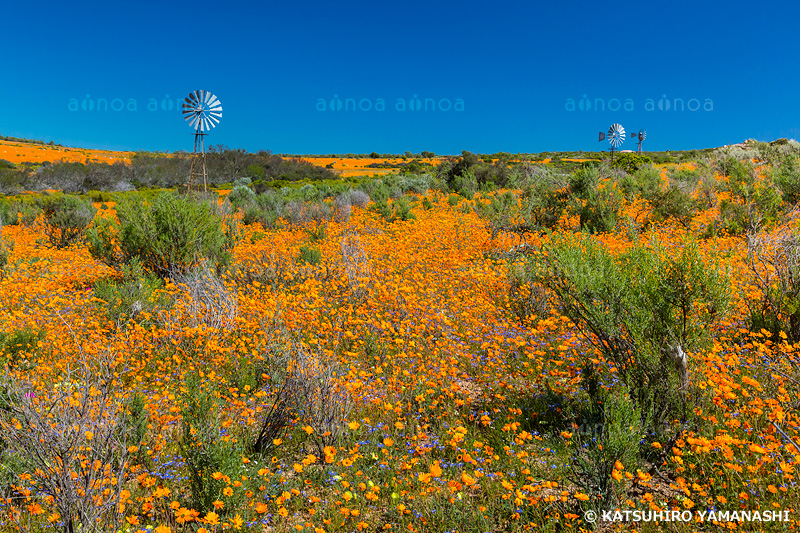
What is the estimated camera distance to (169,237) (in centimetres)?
822

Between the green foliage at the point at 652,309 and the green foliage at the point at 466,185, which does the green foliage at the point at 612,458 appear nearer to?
the green foliage at the point at 652,309

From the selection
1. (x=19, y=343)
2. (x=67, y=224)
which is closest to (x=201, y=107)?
(x=67, y=224)

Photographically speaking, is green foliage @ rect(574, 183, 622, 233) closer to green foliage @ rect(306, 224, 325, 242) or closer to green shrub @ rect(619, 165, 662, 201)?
green shrub @ rect(619, 165, 662, 201)

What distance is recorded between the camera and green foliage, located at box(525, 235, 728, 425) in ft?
10.5

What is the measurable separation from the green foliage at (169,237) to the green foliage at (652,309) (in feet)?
22.4

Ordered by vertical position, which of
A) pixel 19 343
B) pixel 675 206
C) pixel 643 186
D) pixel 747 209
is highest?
pixel 643 186

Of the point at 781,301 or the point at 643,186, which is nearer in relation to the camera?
the point at 781,301

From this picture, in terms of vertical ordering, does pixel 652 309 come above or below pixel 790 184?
below

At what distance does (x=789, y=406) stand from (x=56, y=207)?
1908 centimetres

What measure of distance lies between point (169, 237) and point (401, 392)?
632 cm

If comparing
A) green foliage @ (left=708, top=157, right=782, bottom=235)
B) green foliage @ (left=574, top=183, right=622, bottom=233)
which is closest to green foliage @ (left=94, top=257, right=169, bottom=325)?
green foliage @ (left=574, top=183, right=622, bottom=233)

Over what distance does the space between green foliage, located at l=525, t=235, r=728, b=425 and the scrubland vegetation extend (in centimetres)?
2

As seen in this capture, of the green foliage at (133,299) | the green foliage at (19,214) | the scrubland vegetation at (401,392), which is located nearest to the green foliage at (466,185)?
the scrubland vegetation at (401,392)

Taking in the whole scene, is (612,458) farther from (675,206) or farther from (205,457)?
(675,206)
